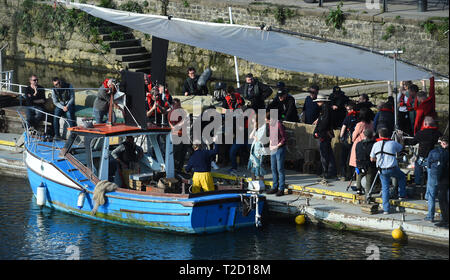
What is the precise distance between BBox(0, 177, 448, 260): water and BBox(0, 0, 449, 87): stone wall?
12315mm

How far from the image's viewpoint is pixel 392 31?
29.2m

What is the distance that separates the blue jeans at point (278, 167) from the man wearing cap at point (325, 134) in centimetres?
92

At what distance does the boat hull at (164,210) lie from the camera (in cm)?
1747

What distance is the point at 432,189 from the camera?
1670 centimetres

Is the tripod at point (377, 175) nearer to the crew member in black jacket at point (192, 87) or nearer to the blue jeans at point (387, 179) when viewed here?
the blue jeans at point (387, 179)

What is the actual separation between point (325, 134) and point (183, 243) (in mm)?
4187

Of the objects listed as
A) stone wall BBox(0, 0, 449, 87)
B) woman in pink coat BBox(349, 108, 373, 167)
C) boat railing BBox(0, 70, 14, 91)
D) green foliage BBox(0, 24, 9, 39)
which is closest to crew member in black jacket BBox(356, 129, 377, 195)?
woman in pink coat BBox(349, 108, 373, 167)

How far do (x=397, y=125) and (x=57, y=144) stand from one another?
8.38m

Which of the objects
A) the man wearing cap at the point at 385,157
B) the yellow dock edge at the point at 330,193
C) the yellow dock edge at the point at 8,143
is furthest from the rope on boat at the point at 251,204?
the yellow dock edge at the point at 8,143

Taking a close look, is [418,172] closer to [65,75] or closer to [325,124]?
[325,124]

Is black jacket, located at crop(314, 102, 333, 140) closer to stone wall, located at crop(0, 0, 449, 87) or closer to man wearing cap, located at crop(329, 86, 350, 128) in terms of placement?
man wearing cap, located at crop(329, 86, 350, 128)

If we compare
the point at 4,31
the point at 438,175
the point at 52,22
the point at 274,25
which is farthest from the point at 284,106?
the point at 4,31

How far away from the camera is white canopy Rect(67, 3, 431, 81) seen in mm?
18547

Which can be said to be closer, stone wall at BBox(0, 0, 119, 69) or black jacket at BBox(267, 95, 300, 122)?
black jacket at BBox(267, 95, 300, 122)
